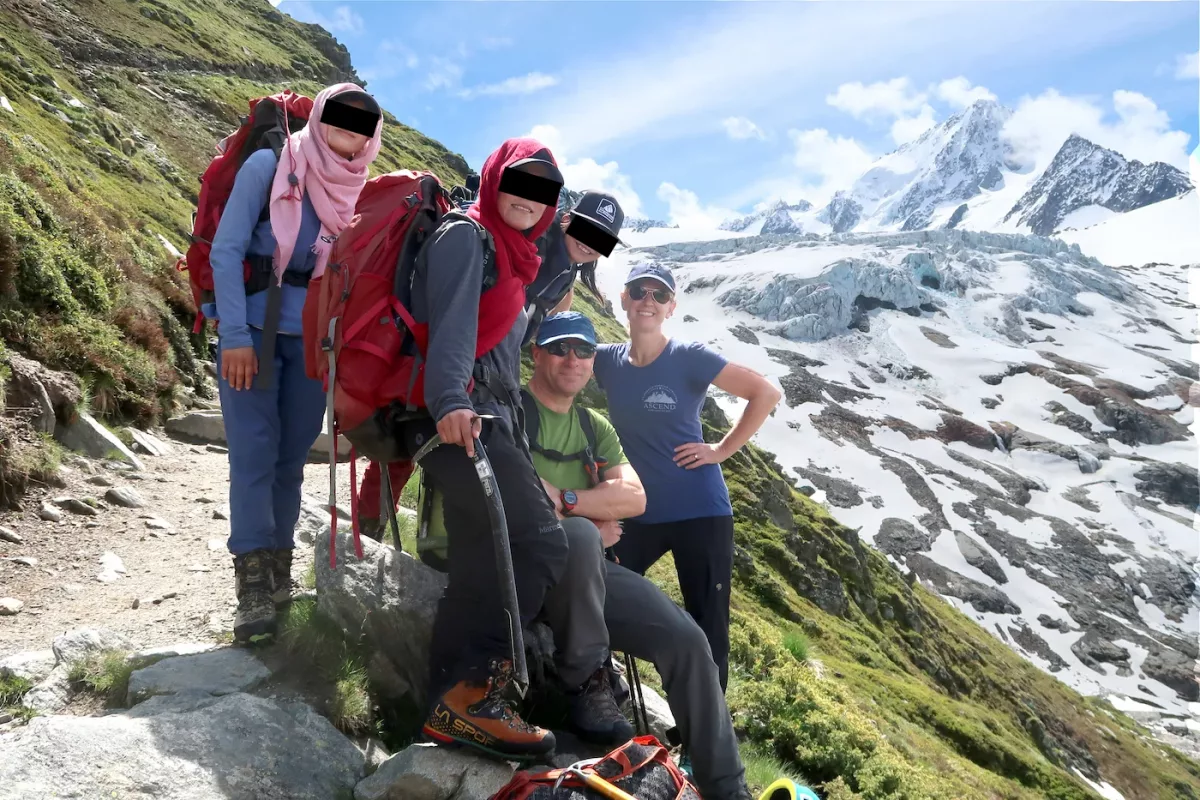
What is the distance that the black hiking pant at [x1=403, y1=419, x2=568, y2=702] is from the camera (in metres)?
3.90

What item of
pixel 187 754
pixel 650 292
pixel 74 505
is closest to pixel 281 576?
pixel 187 754

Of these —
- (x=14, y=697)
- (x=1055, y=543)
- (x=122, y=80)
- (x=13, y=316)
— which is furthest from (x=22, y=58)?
(x=1055, y=543)

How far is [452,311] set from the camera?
12.2 feet

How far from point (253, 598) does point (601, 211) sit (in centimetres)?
325

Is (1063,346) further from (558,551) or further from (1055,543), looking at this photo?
(558,551)

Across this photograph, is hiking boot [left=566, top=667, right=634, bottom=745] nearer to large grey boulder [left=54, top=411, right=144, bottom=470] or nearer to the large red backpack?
the large red backpack

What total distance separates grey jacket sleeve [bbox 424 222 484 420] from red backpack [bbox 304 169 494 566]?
0.42 feet

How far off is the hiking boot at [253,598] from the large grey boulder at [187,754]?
65 centimetres

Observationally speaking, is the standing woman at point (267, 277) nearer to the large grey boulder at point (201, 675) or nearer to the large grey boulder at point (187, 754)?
the large grey boulder at point (201, 675)

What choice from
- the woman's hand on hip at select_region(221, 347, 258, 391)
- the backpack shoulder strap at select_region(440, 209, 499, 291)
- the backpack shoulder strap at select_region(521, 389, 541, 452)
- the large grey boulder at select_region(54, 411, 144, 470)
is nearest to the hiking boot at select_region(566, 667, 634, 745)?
the backpack shoulder strap at select_region(521, 389, 541, 452)

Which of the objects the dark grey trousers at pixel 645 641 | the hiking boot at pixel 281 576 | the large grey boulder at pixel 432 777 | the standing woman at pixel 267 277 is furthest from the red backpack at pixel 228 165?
the large grey boulder at pixel 432 777

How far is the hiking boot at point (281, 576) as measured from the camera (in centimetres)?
496

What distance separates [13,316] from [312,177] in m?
6.26

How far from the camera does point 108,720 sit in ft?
11.8
